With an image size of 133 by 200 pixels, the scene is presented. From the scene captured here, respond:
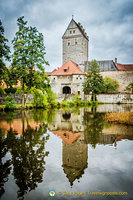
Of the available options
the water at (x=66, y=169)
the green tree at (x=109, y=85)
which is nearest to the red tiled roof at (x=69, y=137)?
the water at (x=66, y=169)

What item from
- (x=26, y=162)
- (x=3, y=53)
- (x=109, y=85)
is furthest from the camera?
(x=109, y=85)

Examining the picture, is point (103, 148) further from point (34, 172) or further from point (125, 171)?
point (34, 172)

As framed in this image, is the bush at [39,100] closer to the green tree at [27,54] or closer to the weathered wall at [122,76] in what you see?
the green tree at [27,54]

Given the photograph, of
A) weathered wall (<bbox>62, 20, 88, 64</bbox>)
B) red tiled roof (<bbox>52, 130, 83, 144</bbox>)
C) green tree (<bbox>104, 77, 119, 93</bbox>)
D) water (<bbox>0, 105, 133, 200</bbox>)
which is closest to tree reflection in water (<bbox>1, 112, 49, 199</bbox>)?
water (<bbox>0, 105, 133, 200</bbox>)

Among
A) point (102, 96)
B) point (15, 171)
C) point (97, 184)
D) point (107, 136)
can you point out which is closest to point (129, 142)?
point (107, 136)

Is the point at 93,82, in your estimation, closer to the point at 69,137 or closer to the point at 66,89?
the point at 66,89

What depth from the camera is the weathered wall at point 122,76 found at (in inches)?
2151

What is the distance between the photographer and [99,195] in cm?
287

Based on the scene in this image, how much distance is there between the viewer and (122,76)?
180 feet

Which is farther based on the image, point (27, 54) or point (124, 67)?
point (124, 67)

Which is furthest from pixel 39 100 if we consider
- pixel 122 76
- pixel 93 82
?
pixel 122 76

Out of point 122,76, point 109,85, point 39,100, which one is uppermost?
point 122,76

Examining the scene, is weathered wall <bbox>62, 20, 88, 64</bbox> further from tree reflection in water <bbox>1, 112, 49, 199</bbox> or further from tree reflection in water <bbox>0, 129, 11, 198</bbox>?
tree reflection in water <bbox>0, 129, 11, 198</bbox>

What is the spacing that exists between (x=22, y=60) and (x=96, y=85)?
24.8 meters
